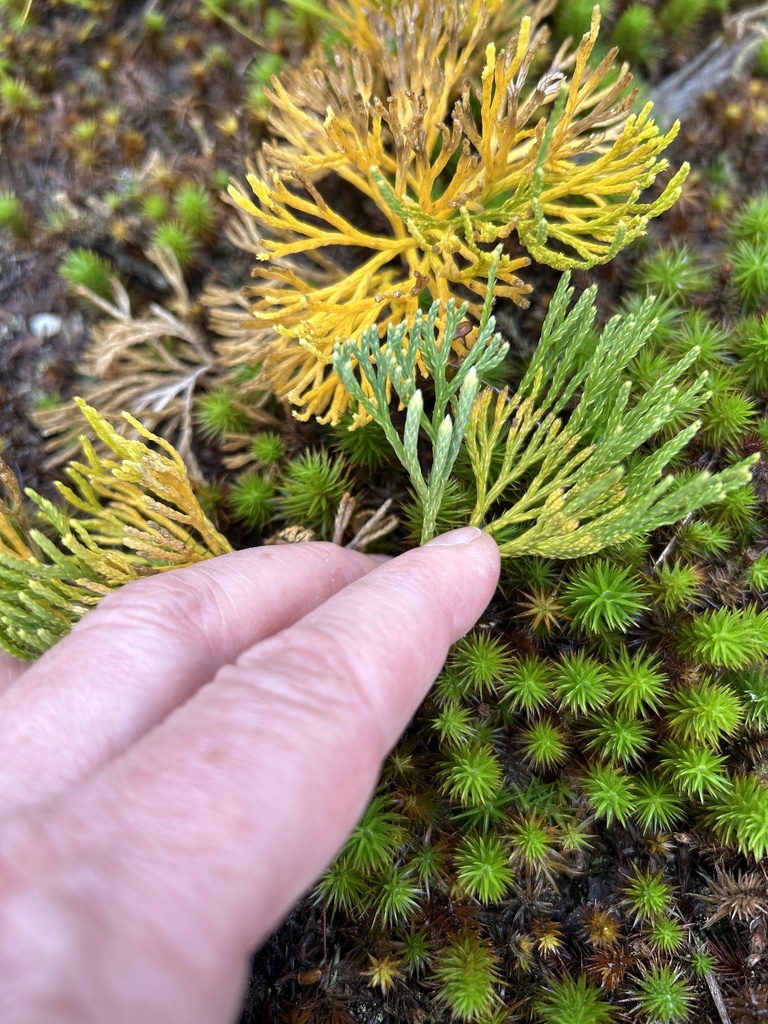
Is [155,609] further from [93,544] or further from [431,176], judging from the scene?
[431,176]

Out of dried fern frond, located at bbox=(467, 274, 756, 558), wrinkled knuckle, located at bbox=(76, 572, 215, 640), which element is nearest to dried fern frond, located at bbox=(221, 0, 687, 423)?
dried fern frond, located at bbox=(467, 274, 756, 558)

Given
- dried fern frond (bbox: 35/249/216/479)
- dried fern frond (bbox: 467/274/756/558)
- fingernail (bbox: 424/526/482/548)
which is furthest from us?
dried fern frond (bbox: 35/249/216/479)

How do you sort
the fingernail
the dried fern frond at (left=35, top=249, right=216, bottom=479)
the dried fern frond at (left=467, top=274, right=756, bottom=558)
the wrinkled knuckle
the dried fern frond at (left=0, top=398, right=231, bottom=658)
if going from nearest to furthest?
the wrinkled knuckle < the dried fern frond at (left=467, top=274, right=756, bottom=558) < the fingernail < the dried fern frond at (left=0, top=398, right=231, bottom=658) < the dried fern frond at (left=35, top=249, right=216, bottom=479)

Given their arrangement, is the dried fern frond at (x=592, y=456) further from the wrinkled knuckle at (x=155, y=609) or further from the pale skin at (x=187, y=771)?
the wrinkled knuckle at (x=155, y=609)

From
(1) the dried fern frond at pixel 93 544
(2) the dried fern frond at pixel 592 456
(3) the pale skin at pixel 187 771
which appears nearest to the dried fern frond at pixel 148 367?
(1) the dried fern frond at pixel 93 544

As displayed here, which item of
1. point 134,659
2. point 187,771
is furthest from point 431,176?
point 187,771

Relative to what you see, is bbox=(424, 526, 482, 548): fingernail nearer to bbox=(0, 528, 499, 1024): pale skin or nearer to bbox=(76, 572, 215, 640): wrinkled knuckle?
bbox=(0, 528, 499, 1024): pale skin

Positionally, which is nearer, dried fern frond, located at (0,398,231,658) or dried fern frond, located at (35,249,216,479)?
dried fern frond, located at (0,398,231,658)
